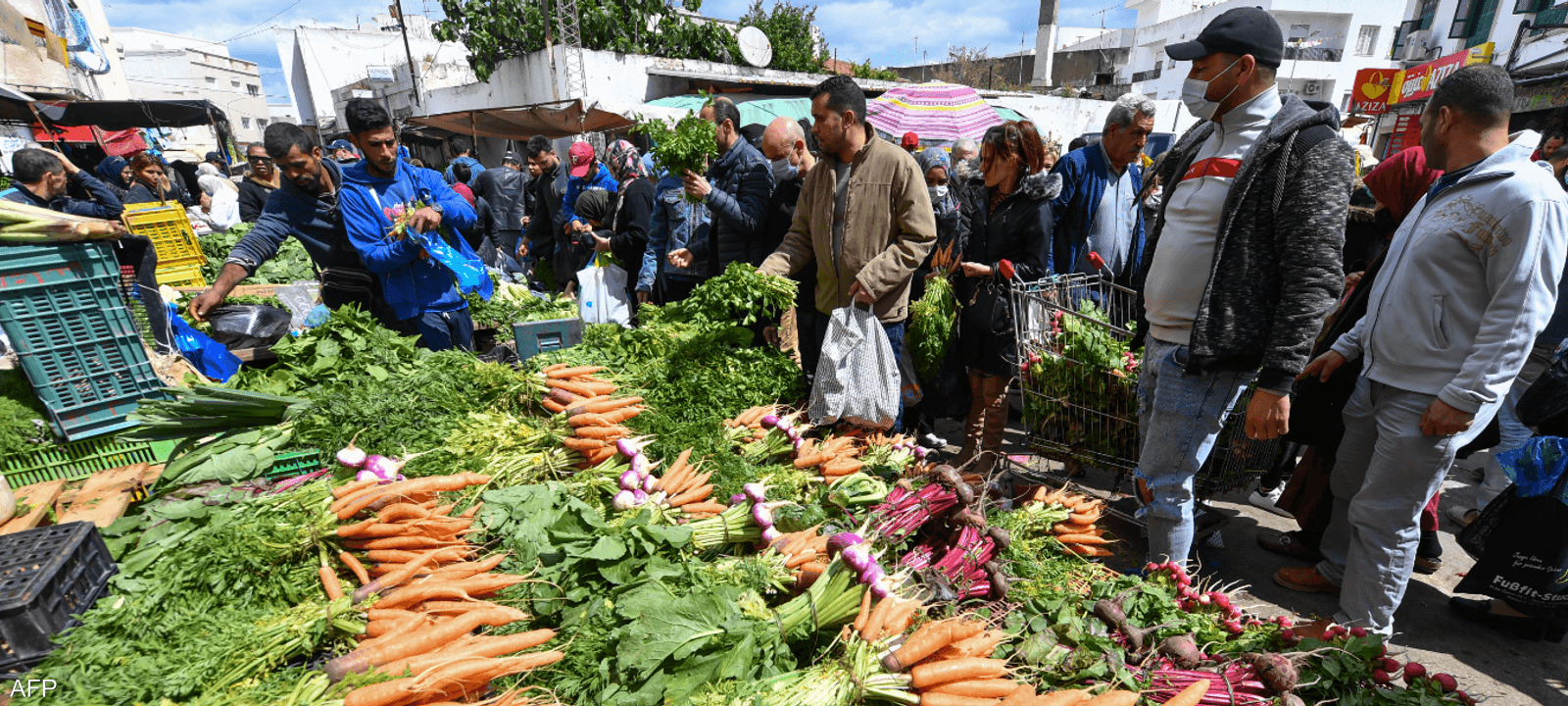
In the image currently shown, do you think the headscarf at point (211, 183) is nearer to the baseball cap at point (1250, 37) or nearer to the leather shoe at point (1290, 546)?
the baseball cap at point (1250, 37)

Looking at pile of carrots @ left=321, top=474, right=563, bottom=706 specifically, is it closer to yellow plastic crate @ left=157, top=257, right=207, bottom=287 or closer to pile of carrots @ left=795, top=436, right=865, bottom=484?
pile of carrots @ left=795, top=436, right=865, bottom=484

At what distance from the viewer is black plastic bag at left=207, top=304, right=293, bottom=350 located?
4039 millimetres

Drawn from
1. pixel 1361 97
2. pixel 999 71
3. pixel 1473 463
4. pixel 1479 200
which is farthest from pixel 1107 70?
pixel 1479 200

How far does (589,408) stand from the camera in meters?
2.93

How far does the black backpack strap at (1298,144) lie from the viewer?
84.3 inches

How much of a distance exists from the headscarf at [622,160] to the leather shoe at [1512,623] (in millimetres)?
6544

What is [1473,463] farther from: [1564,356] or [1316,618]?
[1316,618]

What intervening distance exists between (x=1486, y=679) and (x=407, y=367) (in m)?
5.00

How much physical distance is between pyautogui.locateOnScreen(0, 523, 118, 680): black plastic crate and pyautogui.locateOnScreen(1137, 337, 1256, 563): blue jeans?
3.56m

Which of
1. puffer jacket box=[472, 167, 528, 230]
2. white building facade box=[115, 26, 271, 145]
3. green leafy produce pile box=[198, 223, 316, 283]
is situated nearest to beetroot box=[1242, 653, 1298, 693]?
green leafy produce pile box=[198, 223, 316, 283]

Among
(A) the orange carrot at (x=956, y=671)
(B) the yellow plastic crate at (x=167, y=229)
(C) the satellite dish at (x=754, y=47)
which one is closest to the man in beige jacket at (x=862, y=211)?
(A) the orange carrot at (x=956, y=671)

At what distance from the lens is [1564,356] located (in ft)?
9.47

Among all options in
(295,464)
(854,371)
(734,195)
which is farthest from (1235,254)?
(295,464)

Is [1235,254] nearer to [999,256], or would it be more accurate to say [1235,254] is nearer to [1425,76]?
[999,256]
